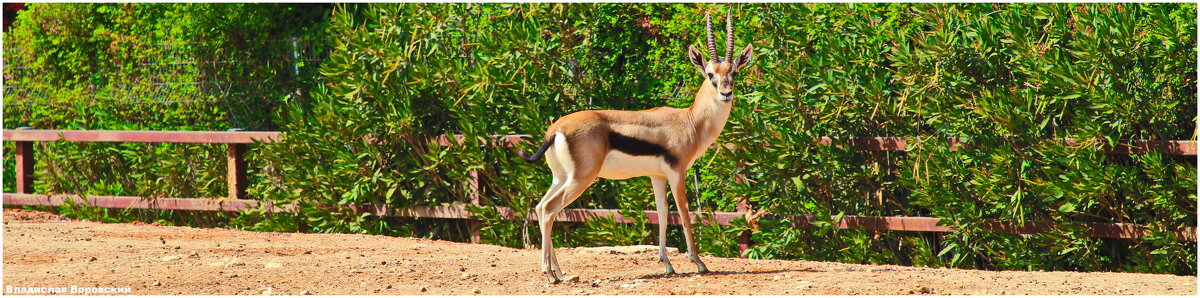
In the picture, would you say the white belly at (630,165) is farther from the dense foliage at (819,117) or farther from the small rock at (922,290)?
the small rock at (922,290)

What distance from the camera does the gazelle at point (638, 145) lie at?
7184 millimetres

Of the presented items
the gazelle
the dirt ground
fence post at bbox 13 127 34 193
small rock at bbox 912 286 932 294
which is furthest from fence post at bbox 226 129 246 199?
small rock at bbox 912 286 932 294

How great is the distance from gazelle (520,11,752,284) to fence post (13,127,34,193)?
771 cm

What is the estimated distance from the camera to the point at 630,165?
24.2 ft

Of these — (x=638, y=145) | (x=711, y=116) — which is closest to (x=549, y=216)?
(x=638, y=145)

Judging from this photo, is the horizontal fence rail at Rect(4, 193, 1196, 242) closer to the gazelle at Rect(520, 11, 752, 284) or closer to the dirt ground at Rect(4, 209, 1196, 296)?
the dirt ground at Rect(4, 209, 1196, 296)

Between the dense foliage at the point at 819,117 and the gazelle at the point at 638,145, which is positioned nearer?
the gazelle at the point at 638,145

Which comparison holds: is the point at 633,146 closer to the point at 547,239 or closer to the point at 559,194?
the point at 559,194

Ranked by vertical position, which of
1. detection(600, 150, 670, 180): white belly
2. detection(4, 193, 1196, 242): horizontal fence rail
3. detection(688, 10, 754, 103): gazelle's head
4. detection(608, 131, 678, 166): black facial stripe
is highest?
detection(688, 10, 754, 103): gazelle's head

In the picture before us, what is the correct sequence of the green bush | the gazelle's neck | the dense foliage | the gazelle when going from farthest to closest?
the green bush, the dense foliage, the gazelle's neck, the gazelle

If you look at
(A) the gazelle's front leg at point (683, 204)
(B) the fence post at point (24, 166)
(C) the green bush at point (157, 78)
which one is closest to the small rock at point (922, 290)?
(A) the gazelle's front leg at point (683, 204)

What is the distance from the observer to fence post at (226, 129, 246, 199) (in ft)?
36.6

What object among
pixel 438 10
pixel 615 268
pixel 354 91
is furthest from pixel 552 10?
pixel 615 268

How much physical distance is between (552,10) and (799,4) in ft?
6.95
